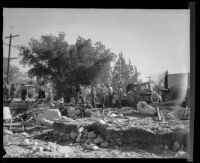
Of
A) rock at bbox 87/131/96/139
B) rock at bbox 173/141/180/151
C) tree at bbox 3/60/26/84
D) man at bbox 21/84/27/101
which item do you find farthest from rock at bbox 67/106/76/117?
rock at bbox 173/141/180/151

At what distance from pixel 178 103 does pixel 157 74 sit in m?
0.58

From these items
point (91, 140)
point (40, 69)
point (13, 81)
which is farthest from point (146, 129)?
point (13, 81)

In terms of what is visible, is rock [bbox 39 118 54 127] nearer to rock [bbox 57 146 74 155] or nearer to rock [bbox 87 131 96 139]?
rock [bbox 57 146 74 155]

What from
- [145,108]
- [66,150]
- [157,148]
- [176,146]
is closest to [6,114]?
[66,150]

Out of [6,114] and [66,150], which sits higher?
[6,114]

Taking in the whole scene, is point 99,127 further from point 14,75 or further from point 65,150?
point 14,75

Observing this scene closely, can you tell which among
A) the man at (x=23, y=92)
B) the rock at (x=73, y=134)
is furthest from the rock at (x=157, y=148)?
the man at (x=23, y=92)

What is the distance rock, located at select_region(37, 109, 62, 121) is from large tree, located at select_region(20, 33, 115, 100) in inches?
12.0

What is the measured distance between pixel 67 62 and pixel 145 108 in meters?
1.53

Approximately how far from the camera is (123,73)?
4.41m

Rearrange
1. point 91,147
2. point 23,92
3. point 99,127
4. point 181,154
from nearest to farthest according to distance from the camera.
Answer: point 181,154, point 91,147, point 23,92, point 99,127

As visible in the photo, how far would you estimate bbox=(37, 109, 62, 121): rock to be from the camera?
4523 mm
